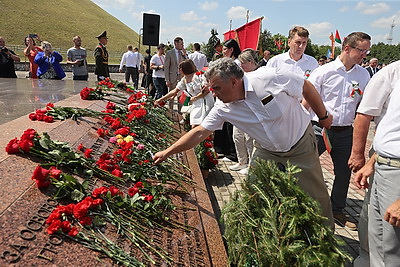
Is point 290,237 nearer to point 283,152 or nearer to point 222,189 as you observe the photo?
point 283,152

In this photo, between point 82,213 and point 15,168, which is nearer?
point 82,213

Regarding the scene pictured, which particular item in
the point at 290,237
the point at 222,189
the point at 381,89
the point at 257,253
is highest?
the point at 381,89

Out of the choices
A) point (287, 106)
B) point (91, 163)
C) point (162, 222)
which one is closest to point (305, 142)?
point (287, 106)

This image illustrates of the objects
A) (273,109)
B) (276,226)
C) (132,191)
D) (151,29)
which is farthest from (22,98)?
(151,29)

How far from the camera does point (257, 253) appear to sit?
1.70 m

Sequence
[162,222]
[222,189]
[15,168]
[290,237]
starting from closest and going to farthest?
[290,237], [15,168], [162,222], [222,189]

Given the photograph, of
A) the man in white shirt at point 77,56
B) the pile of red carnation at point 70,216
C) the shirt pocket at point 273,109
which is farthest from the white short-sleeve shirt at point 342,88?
the man in white shirt at point 77,56

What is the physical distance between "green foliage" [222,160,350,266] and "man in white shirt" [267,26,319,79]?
7.47ft

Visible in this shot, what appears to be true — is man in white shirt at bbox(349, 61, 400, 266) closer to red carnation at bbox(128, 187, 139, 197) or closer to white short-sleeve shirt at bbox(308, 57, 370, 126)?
white short-sleeve shirt at bbox(308, 57, 370, 126)

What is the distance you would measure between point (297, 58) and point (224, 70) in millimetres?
2338

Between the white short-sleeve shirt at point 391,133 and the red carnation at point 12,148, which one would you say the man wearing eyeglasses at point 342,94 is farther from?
the red carnation at point 12,148

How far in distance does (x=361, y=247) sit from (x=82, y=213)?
2061mm

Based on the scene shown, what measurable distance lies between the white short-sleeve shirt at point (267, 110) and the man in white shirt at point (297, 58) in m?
1.62

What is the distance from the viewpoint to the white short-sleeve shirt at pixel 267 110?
219 cm
